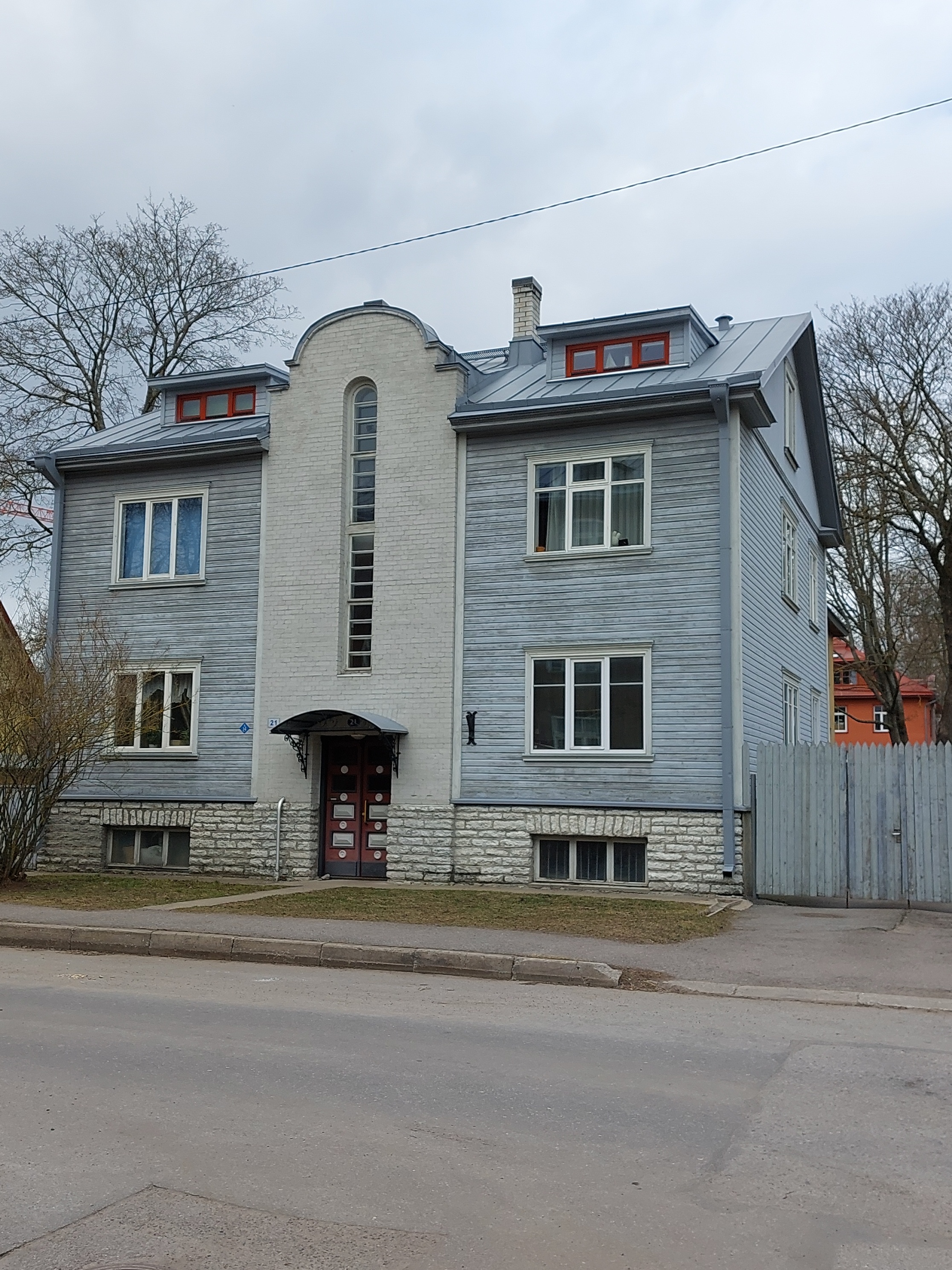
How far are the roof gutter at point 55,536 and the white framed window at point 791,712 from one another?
1306cm

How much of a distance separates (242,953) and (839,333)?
2957 centimetres

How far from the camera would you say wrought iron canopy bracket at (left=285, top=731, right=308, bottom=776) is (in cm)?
2095

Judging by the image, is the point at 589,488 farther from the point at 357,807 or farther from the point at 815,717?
the point at 815,717

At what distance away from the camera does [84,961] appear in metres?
12.5

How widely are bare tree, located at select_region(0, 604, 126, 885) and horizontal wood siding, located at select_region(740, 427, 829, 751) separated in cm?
970

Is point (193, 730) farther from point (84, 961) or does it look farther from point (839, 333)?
point (839, 333)

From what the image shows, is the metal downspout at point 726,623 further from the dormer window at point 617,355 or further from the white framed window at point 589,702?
the dormer window at point 617,355

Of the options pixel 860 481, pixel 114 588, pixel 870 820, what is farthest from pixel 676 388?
pixel 860 481

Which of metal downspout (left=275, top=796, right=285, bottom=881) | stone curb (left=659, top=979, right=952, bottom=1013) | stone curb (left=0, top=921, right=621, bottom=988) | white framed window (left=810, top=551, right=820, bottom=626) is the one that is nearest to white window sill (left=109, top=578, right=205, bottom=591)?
metal downspout (left=275, top=796, right=285, bottom=881)

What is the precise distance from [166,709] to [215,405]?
6.21 metres

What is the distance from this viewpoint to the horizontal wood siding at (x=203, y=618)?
71.1 ft

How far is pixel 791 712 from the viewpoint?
2344 centimetres

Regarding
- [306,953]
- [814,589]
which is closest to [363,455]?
[814,589]

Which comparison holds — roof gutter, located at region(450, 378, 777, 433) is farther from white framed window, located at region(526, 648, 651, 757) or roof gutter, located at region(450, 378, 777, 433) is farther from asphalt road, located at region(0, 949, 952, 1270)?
asphalt road, located at region(0, 949, 952, 1270)
